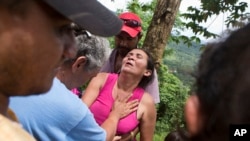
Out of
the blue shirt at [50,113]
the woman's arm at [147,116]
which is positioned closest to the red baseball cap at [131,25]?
the woman's arm at [147,116]

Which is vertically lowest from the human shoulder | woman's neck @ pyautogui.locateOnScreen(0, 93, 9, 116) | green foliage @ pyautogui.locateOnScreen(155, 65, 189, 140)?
green foliage @ pyautogui.locateOnScreen(155, 65, 189, 140)

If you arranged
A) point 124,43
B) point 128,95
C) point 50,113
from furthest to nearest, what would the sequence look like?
point 124,43 → point 128,95 → point 50,113

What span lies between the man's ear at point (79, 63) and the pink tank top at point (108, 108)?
0.86m

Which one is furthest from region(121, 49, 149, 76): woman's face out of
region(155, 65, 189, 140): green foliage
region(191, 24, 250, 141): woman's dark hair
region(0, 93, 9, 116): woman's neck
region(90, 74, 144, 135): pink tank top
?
region(155, 65, 189, 140): green foliage

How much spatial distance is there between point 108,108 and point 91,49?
875mm

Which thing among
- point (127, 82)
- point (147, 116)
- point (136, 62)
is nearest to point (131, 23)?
point (136, 62)

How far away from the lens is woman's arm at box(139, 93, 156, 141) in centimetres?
343

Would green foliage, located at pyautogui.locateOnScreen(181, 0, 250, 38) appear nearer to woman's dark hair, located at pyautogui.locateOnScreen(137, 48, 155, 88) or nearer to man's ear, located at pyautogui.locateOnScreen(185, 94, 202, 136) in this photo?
woman's dark hair, located at pyautogui.locateOnScreen(137, 48, 155, 88)

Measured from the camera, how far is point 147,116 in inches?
135

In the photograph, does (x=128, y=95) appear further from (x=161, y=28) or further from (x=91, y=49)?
(x=161, y=28)

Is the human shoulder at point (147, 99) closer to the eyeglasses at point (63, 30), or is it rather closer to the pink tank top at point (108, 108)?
the pink tank top at point (108, 108)

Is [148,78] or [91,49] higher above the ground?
[91,49]

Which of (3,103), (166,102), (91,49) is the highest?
(91,49)

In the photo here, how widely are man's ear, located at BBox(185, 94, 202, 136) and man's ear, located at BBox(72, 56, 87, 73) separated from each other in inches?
60.5
